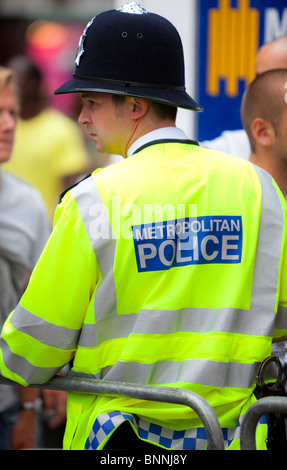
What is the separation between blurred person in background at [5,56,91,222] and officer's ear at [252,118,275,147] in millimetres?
2542

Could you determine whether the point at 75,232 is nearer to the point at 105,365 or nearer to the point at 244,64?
the point at 105,365

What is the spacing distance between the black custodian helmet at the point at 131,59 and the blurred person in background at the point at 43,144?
3.26 m

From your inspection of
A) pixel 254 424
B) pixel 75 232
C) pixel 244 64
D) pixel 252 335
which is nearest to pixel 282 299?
pixel 252 335

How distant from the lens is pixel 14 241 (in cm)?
418

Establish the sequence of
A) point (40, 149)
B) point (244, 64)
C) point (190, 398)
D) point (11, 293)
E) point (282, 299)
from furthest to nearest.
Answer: point (40, 149) < point (244, 64) < point (11, 293) < point (282, 299) < point (190, 398)

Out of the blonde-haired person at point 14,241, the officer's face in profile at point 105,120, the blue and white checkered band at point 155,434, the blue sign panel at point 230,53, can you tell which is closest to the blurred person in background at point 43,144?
the blonde-haired person at point 14,241

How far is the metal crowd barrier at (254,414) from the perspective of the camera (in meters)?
2.04

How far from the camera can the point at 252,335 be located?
2.33 metres

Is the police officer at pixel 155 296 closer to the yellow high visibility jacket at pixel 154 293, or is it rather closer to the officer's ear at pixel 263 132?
the yellow high visibility jacket at pixel 154 293

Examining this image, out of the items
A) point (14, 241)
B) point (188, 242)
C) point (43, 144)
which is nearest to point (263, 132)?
point (188, 242)

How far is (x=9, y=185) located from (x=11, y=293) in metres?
0.64

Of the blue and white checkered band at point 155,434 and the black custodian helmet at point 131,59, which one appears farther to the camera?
the black custodian helmet at point 131,59

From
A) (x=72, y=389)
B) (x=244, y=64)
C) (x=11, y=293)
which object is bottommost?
(x=11, y=293)

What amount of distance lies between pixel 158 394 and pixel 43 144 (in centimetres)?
397
